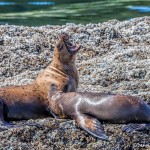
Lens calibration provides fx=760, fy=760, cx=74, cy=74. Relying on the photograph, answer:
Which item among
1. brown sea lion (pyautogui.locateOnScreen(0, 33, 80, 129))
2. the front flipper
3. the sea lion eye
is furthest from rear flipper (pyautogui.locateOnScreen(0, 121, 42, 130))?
the sea lion eye

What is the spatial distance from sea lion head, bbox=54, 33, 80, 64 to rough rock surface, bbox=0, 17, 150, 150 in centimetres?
56

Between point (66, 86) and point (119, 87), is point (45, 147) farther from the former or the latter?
point (119, 87)

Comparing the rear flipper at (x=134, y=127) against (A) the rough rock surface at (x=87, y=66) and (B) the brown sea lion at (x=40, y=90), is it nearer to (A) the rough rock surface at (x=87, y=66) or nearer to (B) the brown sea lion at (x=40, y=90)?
(A) the rough rock surface at (x=87, y=66)

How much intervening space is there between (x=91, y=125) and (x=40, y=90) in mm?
1135

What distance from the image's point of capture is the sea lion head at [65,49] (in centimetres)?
767

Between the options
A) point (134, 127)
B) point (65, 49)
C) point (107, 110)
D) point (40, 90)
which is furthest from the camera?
point (65, 49)

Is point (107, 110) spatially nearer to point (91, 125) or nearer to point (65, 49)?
point (91, 125)

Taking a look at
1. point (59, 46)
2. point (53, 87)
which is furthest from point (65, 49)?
point (53, 87)

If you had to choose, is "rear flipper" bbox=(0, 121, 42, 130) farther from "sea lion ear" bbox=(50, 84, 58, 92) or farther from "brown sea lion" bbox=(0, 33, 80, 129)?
"sea lion ear" bbox=(50, 84, 58, 92)

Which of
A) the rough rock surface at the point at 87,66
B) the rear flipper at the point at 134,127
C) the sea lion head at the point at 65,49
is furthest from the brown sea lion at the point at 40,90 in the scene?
the rear flipper at the point at 134,127

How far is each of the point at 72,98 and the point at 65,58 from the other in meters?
0.97

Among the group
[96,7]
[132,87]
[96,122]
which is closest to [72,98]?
[96,122]

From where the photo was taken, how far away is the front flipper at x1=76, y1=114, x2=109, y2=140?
6.29 m

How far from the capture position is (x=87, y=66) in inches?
369
